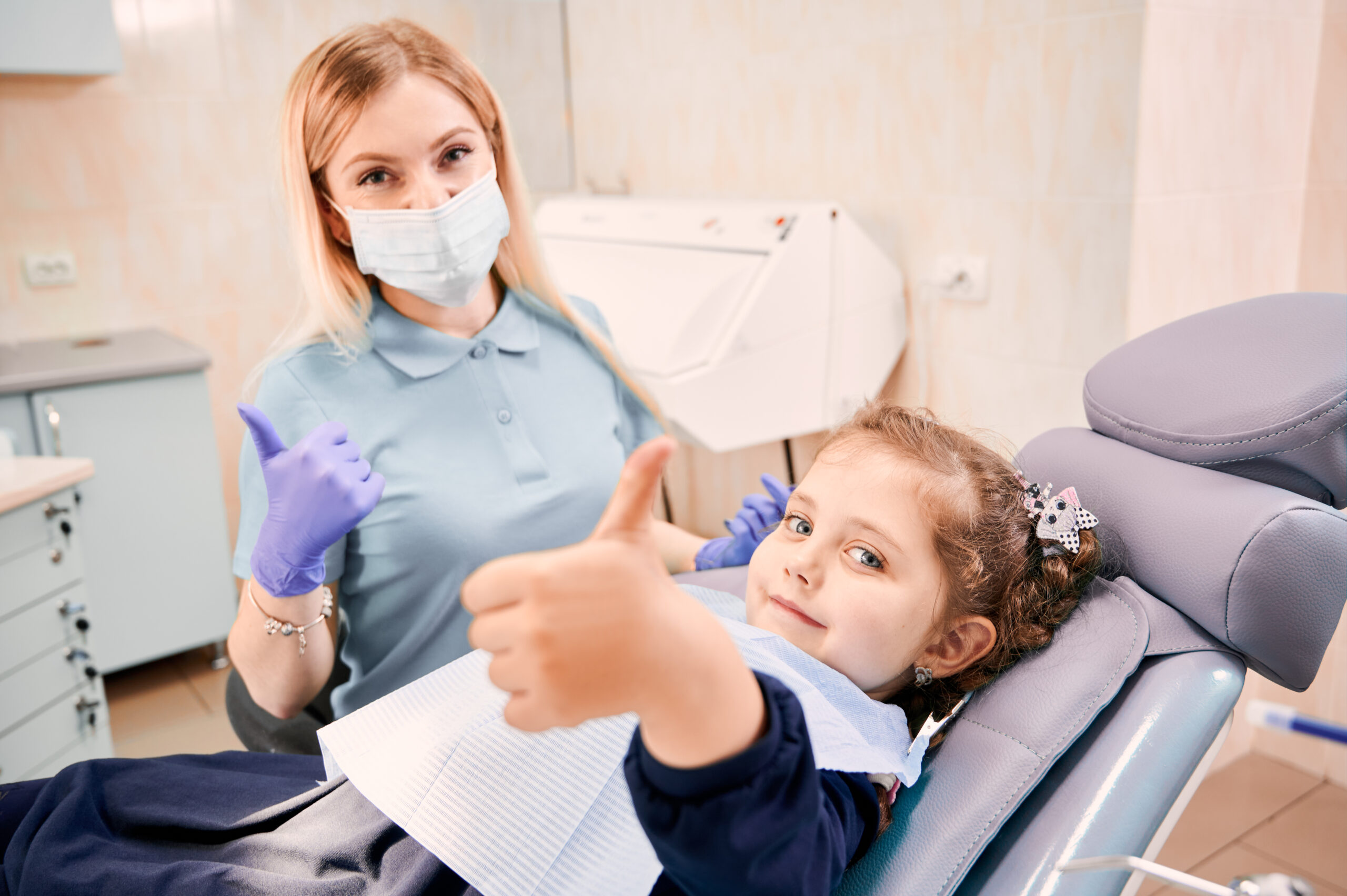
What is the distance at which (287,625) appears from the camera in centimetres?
105

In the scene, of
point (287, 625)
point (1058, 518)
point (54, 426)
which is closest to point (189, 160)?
point (54, 426)

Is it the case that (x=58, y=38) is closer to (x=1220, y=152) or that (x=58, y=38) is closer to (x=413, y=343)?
(x=413, y=343)

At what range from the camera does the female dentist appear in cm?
104

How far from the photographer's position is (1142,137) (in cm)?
177

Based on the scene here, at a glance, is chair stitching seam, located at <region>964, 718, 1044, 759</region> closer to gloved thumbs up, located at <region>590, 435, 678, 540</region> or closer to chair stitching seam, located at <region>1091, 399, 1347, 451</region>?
chair stitching seam, located at <region>1091, 399, 1347, 451</region>

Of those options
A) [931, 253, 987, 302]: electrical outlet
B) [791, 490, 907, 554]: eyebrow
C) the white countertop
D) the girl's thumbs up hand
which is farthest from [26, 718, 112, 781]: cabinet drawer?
[931, 253, 987, 302]: electrical outlet

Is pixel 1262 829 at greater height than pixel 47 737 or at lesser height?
lesser

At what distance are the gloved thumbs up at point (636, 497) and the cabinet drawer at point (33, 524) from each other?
1.57 meters

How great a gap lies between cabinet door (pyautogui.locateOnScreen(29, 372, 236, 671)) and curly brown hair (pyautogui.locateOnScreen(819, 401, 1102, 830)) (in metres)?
2.19

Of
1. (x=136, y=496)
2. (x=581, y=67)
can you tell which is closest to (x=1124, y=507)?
(x=136, y=496)

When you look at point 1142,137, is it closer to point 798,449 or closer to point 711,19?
point 798,449

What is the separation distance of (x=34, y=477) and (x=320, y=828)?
1173 millimetres

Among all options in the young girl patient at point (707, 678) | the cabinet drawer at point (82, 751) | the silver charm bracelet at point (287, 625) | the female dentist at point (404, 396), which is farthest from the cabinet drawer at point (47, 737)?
the silver charm bracelet at point (287, 625)

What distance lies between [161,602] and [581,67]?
2095mm
